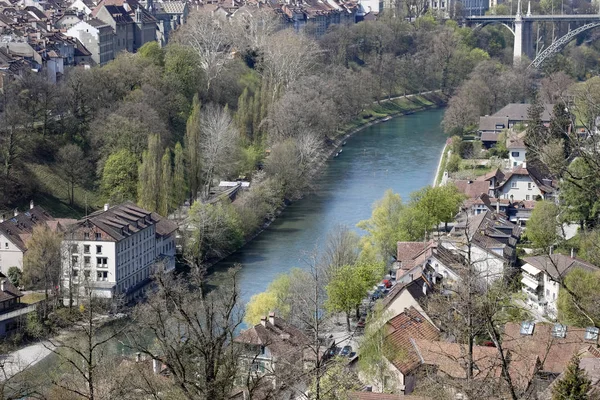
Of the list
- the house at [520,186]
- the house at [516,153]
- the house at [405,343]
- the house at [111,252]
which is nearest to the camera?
the house at [405,343]

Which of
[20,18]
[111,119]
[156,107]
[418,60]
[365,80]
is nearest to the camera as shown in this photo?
[111,119]

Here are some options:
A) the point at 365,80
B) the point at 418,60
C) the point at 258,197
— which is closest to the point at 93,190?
the point at 258,197

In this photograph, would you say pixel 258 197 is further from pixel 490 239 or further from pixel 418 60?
Answer: pixel 418 60

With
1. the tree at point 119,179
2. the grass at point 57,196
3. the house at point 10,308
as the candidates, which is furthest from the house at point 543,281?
the grass at point 57,196

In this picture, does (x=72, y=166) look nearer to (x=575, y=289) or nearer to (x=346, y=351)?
(x=346, y=351)

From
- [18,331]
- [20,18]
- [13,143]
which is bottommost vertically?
[18,331]

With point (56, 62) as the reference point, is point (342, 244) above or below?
below

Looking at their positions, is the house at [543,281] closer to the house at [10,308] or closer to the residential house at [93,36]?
the house at [10,308]
